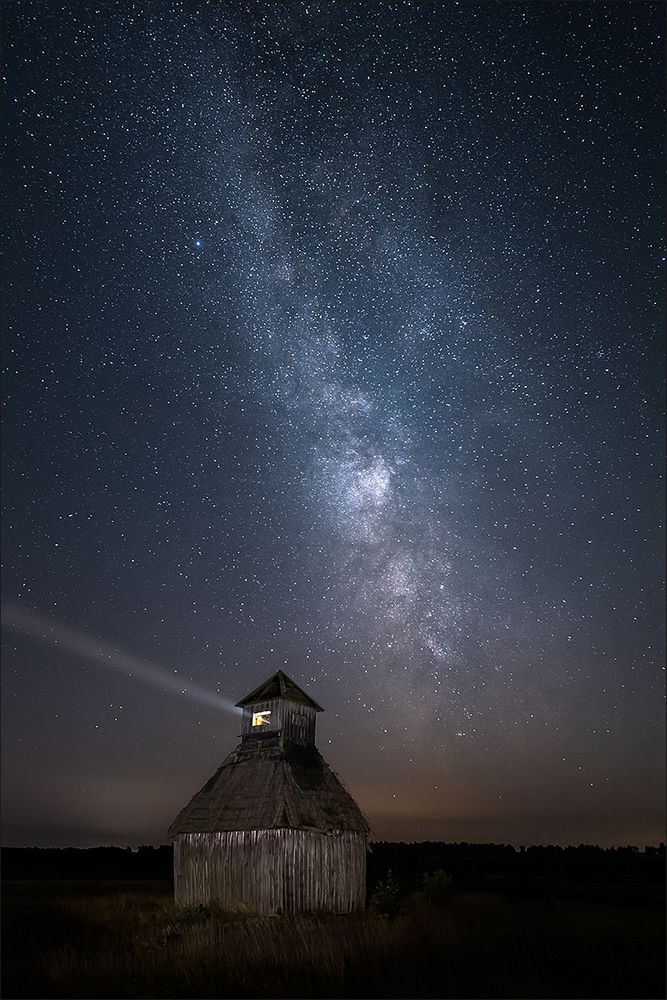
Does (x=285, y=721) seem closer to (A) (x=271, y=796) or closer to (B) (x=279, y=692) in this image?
(B) (x=279, y=692)

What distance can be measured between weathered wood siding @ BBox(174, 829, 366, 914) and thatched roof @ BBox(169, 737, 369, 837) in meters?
0.39

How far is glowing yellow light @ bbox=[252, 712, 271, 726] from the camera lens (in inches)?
1248

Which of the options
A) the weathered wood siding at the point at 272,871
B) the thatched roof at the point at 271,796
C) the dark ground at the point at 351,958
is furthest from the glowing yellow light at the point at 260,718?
the dark ground at the point at 351,958

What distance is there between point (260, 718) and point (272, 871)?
740 cm

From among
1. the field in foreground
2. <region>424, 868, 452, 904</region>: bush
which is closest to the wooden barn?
<region>424, 868, 452, 904</region>: bush

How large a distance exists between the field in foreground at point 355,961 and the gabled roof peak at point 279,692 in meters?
12.0

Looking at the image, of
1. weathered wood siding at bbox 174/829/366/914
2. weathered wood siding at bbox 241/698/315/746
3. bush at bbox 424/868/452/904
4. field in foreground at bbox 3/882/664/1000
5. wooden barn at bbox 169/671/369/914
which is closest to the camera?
field in foreground at bbox 3/882/664/1000

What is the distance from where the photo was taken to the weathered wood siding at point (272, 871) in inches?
1006

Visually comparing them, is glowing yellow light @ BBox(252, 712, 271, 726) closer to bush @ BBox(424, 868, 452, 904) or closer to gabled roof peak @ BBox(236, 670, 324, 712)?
gabled roof peak @ BBox(236, 670, 324, 712)

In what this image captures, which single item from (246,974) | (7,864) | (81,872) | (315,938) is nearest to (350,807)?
(315,938)

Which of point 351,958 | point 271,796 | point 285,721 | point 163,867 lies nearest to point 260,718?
point 285,721

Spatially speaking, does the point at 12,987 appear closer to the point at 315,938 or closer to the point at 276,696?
the point at 315,938

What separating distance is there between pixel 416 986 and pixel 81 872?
6650cm

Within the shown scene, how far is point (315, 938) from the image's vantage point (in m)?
15.9
